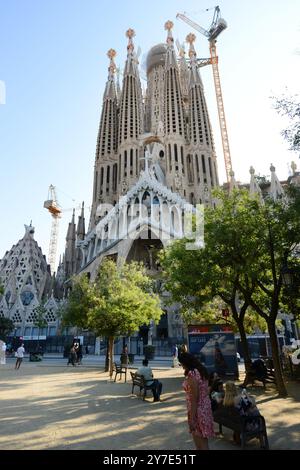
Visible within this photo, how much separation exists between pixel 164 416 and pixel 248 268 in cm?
612

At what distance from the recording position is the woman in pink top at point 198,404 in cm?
449

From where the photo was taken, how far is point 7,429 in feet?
21.6

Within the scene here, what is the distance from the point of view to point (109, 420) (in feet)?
24.0

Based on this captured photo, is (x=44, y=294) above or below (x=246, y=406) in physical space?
above

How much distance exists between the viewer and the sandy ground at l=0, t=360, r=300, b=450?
18.7ft

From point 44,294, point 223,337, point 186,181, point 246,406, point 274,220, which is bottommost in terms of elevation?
point 246,406

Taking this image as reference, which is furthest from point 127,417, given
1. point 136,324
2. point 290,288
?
point 136,324

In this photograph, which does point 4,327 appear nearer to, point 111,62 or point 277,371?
point 277,371

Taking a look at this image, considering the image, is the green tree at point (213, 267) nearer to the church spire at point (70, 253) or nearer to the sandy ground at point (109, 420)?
the sandy ground at point (109, 420)

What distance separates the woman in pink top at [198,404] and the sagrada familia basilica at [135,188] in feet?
118

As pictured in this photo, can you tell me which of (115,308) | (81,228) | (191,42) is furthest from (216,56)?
(115,308)

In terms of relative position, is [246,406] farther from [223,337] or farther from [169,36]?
[169,36]

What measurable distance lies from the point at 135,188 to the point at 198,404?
149ft

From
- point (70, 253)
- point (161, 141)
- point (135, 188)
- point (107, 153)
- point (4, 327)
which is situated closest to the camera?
point (4, 327)
